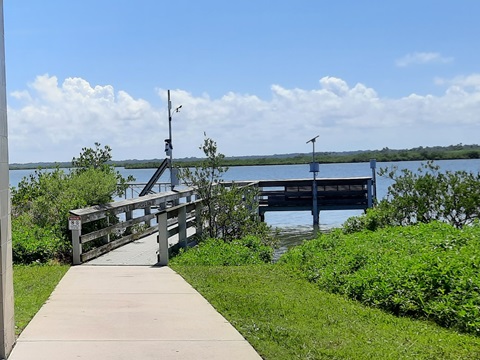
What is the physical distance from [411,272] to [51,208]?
8.29 m

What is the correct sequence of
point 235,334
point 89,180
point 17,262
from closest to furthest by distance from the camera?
1. point 235,334
2. point 17,262
3. point 89,180

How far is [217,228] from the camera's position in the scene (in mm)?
14352

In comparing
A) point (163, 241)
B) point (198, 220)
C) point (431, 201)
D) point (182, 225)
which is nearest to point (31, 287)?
point (163, 241)

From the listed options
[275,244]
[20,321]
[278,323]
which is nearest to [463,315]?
[278,323]

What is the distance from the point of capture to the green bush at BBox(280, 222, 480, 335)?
6895 millimetres

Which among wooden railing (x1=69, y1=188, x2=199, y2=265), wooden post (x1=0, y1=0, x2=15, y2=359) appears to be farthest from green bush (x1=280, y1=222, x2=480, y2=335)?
wooden post (x1=0, y1=0, x2=15, y2=359)

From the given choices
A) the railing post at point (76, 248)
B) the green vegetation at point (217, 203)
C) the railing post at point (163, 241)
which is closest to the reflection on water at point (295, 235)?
the green vegetation at point (217, 203)

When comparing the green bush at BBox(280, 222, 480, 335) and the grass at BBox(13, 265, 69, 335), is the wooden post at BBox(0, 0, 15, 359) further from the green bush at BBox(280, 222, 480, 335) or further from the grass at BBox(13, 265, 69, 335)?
the green bush at BBox(280, 222, 480, 335)

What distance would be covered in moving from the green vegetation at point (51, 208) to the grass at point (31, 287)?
65 centimetres

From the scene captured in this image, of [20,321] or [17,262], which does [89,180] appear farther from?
[20,321]

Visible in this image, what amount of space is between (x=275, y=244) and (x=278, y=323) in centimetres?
890

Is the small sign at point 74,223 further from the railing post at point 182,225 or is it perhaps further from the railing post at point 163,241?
the railing post at point 182,225

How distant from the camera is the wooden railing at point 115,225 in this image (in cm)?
1123

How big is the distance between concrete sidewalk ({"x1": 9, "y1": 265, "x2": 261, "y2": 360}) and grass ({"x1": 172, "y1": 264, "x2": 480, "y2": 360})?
248mm
